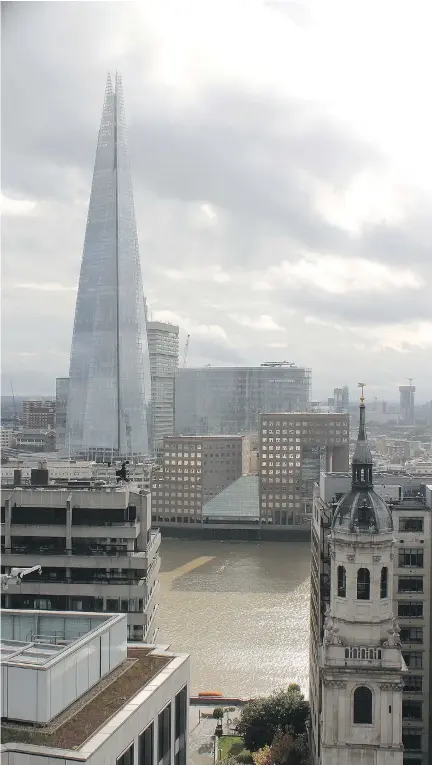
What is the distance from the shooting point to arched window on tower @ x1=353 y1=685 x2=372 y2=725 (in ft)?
12.2

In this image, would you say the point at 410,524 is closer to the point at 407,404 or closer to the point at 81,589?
the point at 81,589

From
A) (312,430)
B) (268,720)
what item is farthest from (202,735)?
(312,430)

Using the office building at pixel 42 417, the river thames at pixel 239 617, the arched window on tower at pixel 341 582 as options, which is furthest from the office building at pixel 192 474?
the arched window on tower at pixel 341 582

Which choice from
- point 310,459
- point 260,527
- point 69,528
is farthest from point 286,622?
point 310,459

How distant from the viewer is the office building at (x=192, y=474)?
54.9ft

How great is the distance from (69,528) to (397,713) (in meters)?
2.06

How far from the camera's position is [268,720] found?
203 inches

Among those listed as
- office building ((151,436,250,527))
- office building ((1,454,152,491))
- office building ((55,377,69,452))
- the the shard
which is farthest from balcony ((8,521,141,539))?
office building ((55,377,69,452))

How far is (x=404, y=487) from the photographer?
5605mm

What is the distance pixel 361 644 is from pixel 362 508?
632 millimetres

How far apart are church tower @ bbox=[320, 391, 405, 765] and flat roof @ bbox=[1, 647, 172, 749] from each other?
134 cm

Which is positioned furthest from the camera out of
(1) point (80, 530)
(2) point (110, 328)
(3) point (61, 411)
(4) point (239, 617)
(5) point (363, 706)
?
(3) point (61, 411)

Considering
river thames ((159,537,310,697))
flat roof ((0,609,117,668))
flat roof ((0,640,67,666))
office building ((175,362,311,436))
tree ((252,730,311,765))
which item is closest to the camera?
flat roof ((0,640,67,666))

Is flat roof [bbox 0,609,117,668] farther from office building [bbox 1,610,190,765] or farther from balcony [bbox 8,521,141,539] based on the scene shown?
balcony [bbox 8,521,141,539]
